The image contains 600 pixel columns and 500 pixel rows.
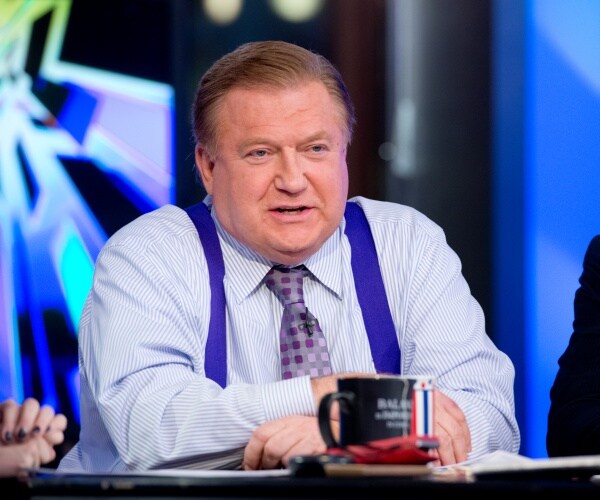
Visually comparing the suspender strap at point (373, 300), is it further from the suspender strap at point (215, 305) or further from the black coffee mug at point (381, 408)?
the black coffee mug at point (381, 408)

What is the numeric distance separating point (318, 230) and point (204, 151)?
1.10ft

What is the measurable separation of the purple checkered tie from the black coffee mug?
0.66 metres

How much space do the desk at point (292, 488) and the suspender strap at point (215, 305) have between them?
91 centimetres

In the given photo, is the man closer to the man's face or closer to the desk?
the man's face

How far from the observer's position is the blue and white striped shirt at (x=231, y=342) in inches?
74.4

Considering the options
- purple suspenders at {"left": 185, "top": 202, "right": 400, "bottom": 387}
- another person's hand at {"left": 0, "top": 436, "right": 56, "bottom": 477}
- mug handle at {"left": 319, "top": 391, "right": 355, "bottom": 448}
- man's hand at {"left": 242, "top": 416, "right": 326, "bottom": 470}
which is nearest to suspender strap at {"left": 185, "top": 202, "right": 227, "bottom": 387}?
purple suspenders at {"left": 185, "top": 202, "right": 400, "bottom": 387}

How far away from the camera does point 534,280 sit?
3.35 meters

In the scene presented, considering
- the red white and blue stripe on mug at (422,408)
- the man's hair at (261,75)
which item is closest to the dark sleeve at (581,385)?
the man's hair at (261,75)

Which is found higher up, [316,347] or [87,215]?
[87,215]

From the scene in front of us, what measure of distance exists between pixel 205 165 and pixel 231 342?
0.42m

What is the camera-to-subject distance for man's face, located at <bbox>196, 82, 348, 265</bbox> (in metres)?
2.18

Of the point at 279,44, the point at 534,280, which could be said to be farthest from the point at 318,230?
the point at 534,280

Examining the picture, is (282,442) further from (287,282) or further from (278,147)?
(278,147)

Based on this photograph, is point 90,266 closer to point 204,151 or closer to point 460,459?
point 204,151
